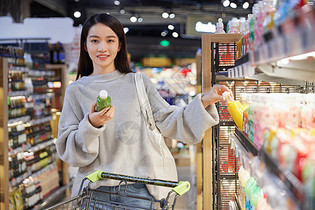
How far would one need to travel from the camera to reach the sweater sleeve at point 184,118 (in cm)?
238

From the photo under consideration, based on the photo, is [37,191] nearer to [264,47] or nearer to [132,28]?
[264,47]

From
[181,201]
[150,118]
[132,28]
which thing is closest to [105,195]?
[150,118]

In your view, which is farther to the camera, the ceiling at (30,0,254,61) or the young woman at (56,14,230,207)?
the ceiling at (30,0,254,61)

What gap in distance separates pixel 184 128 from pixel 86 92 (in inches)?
24.2

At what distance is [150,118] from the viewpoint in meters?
2.48

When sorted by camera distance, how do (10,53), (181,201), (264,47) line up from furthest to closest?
(181,201) → (10,53) → (264,47)

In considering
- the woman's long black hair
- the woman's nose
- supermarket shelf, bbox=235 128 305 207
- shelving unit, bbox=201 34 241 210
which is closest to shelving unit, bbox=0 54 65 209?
the woman's long black hair

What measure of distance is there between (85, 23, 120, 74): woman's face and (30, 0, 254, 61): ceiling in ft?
23.9

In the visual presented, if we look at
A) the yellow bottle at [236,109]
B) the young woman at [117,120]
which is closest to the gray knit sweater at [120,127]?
the young woman at [117,120]

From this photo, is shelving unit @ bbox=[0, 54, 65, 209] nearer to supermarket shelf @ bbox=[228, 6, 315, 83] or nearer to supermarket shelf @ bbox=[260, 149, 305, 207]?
supermarket shelf @ bbox=[228, 6, 315, 83]

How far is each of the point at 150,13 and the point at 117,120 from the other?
41.8 feet

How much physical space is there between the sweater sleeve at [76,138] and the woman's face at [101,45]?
27 centimetres

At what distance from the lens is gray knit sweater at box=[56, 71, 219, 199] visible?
236 centimetres

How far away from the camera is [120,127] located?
94.7 inches
